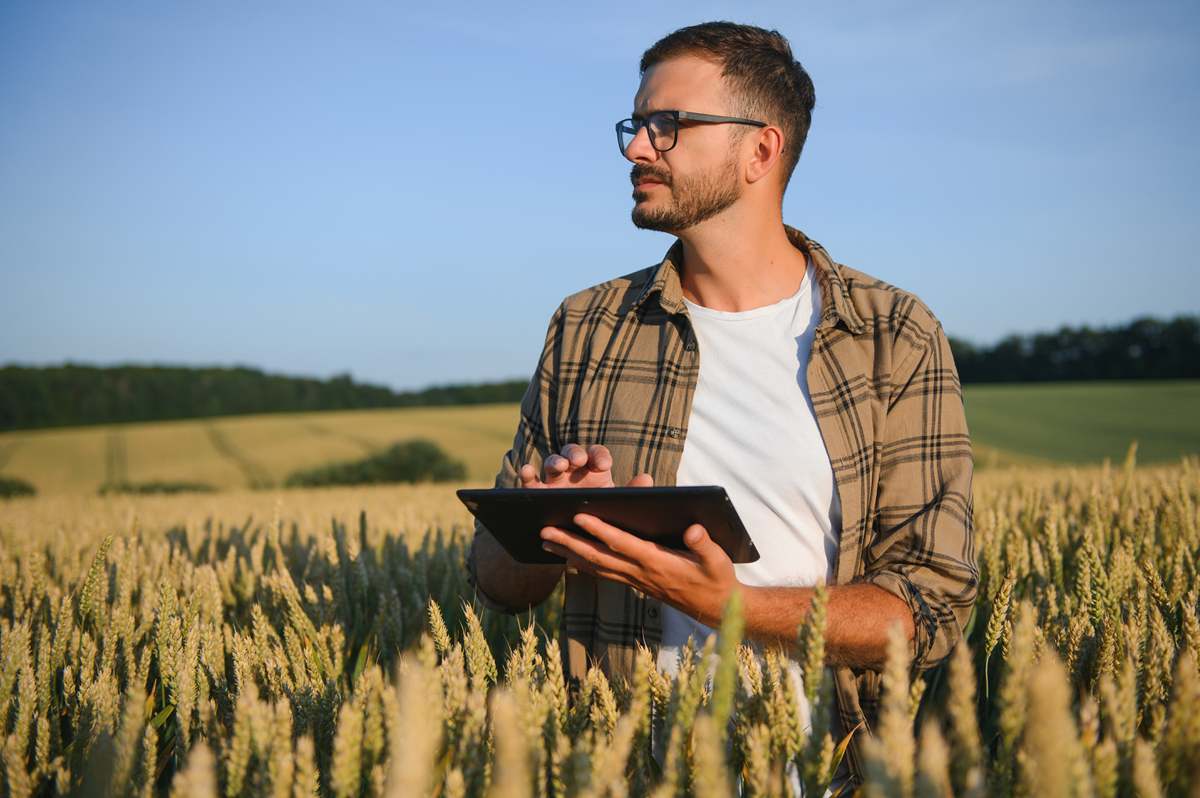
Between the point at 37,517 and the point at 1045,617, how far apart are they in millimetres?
7341

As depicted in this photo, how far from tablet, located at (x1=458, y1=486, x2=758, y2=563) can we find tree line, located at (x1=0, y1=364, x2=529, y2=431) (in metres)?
49.2

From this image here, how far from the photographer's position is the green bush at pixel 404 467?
20188mm

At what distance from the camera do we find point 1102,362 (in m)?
50.3

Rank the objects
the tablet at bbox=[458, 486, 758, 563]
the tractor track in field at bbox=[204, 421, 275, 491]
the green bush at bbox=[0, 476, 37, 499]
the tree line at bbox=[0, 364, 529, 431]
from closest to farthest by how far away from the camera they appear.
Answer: the tablet at bbox=[458, 486, 758, 563] < the green bush at bbox=[0, 476, 37, 499] < the tractor track in field at bbox=[204, 421, 275, 491] < the tree line at bbox=[0, 364, 529, 431]

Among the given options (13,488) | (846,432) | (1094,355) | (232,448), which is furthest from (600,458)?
(1094,355)

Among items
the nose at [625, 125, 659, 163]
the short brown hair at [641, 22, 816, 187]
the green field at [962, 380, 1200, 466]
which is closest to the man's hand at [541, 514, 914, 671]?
the nose at [625, 125, 659, 163]

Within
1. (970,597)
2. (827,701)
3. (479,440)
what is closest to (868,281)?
(970,597)

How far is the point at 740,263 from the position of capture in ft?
7.29

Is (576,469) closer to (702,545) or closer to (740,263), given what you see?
(702,545)

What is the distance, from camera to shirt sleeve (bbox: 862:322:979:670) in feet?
5.40

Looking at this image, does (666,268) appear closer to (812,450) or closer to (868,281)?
(868,281)

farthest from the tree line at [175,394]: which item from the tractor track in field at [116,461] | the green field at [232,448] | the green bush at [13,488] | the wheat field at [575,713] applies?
the wheat field at [575,713]

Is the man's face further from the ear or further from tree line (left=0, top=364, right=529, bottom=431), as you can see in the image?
tree line (left=0, top=364, right=529, bottom=431)

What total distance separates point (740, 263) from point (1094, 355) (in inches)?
2392
